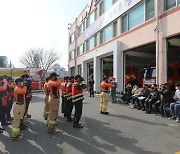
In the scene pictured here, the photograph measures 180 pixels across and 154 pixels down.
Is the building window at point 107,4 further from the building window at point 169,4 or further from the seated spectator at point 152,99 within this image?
the seated spectator at point 152,99

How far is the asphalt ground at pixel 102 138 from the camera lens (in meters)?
5.75

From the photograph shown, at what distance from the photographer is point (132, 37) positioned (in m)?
16.6

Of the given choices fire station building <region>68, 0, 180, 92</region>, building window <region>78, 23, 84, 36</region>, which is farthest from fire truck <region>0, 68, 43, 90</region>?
building window <region>78, 23, 84, 36</region>

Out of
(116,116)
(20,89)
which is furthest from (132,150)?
(116,116)

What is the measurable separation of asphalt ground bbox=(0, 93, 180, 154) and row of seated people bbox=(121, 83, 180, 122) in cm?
65

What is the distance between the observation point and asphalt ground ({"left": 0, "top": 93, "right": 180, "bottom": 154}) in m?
5.75

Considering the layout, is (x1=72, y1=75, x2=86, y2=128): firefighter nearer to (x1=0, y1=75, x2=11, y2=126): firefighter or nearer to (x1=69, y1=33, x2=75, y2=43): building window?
(x1=0, y1=75, x2=11, y2=126): firefighter

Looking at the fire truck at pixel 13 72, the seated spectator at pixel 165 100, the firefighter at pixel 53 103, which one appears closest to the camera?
the firefighter at pixel 53 103

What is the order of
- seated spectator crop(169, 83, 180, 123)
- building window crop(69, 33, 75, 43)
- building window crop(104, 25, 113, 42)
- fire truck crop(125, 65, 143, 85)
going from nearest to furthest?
seated spectator crop(169, 83, 180, 123), building window crop(104, 25, 113, 42), fire truck crop(125, 65, 143, 85), building window crop(69, 33, 75, 43)

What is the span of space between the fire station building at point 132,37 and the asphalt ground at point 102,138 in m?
5.52

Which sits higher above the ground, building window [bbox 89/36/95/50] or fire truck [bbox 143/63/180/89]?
building window [bbox 89/36/95/50]

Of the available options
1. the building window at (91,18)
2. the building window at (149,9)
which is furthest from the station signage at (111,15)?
the building window at (149,9)

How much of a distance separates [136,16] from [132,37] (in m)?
1.44

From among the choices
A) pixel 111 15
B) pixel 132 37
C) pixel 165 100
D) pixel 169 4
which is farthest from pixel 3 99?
pixel 111 15
